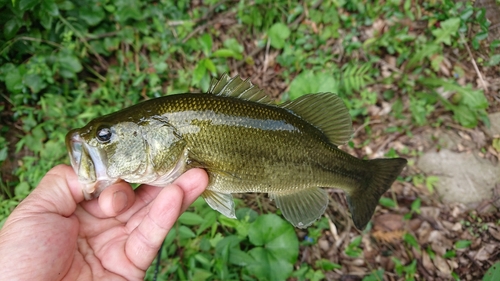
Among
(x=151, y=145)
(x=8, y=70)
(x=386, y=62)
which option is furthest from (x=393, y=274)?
(x=8, y=70)

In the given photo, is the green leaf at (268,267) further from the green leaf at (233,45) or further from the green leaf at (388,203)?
the green leaf at (233,45)

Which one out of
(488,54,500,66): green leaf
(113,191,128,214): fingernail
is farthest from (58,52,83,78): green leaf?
(488,54,500,66): green leaf

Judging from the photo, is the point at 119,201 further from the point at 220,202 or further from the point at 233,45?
the point at 233,45

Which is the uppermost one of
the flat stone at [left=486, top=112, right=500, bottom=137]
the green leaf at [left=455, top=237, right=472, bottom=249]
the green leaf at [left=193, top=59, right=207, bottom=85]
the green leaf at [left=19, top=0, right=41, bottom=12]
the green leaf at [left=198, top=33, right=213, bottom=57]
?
the green leaf at [left=19, top=0, right=41, bottom=12]

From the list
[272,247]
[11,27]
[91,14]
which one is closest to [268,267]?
[272,247]

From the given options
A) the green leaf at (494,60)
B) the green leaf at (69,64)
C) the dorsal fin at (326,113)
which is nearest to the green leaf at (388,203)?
the dorsal fin at (326,113)

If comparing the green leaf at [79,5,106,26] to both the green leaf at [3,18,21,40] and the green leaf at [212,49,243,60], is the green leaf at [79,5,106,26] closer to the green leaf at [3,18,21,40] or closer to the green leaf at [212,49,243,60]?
the green leaf at [3,18,21,40]

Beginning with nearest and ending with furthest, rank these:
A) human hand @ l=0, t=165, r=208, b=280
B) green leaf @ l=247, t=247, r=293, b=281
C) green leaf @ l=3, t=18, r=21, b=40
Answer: human hand @ l=0, t=165, r=208, b=280 < green leaf @ l=247, t=247, r=293, b=281 < green leaf @ l=3, t=18, r=21, b=40
